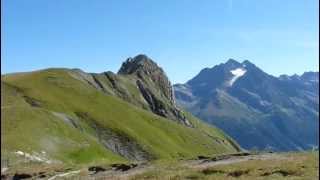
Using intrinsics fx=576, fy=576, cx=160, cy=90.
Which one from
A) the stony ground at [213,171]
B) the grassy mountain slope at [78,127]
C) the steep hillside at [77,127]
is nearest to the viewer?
the stony ground at [213,171]

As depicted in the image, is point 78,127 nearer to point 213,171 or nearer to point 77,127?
point 77,127

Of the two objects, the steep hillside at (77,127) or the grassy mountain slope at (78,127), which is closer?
the steep hillside at (77,127)

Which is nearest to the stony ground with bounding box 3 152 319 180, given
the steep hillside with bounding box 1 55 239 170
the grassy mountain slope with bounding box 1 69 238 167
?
the steep hillside with bounding box 1 55 239 170

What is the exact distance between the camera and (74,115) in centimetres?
14075

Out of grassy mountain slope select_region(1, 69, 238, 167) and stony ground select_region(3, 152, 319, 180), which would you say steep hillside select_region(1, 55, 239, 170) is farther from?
stony ground select_region(3, 152, 319, 180)

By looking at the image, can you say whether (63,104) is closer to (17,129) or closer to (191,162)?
(17,129)

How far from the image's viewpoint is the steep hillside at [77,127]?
310 feet

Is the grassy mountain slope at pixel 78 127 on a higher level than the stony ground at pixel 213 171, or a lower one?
higher

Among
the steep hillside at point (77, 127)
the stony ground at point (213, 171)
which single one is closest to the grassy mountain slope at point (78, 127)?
the steep hillside at point (77, 127)

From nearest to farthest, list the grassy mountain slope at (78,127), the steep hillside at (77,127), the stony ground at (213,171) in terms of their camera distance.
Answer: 1. the stony ground at (213,171)
2. the steep hillside at (77,127)
3. the grassy mountain slope at (78,127)

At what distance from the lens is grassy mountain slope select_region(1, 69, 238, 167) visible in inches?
3868

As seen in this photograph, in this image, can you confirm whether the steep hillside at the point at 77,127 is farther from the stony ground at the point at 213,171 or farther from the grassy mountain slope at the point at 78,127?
the stony ground at the point at 213,171

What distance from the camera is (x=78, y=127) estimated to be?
132375mm

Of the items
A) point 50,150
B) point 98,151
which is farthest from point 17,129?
point 98,151
